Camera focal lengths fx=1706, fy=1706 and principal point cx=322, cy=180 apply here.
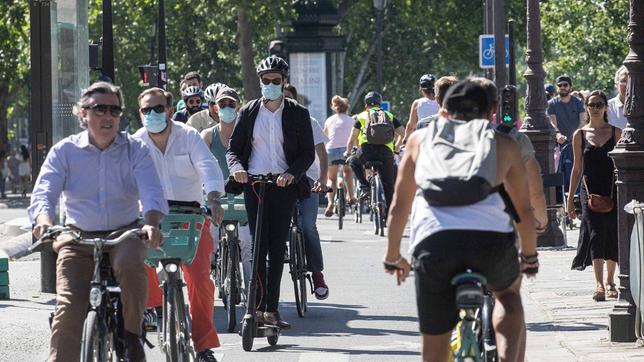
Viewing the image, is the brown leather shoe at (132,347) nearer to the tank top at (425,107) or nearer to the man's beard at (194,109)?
the man's beard at (194,109)

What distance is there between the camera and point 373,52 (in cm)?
6278

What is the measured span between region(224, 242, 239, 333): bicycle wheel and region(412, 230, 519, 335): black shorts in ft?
16.8

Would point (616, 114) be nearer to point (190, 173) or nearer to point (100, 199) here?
point (190, 173)

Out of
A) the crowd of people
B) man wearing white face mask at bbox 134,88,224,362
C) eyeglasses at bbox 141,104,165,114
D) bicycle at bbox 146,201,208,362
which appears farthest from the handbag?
bicycle at bbox 146,201,208,362

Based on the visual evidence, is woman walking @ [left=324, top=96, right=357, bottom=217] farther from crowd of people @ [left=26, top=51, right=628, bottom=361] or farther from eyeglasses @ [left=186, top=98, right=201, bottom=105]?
crowd of people @ [left=26, top=51, right=628, bottom=361]

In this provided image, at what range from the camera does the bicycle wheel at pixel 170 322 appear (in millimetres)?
8664

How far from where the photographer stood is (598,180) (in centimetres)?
1352

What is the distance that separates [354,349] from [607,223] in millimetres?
3407

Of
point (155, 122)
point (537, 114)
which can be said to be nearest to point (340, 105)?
point (537, 114)

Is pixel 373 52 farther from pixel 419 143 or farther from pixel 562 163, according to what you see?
pixel 419 143

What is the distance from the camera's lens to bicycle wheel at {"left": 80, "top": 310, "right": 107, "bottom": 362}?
24.8ft

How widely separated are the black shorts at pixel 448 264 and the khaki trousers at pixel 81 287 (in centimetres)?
169

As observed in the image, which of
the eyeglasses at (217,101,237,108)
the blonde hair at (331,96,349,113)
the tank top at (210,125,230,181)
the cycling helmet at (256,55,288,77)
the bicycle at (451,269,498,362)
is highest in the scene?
the blonde hair at (331,96,349,113)

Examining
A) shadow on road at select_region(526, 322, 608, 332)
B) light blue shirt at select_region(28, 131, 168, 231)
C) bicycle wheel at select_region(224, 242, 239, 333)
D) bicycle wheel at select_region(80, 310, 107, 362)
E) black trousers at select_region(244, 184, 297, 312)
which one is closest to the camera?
bicycle wheel at select_region(80, 310, 107, 362)
